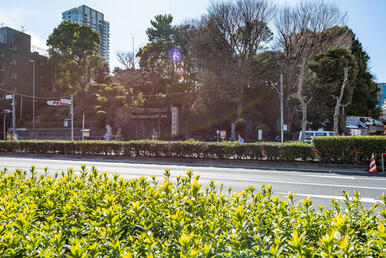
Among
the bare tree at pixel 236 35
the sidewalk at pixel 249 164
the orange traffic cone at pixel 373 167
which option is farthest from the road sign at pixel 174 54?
the orange traffic cone at pixel 373 167

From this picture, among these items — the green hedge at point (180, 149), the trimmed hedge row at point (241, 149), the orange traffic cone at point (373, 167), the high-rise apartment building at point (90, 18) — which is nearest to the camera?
the orange traffic cone at point (373, 167)

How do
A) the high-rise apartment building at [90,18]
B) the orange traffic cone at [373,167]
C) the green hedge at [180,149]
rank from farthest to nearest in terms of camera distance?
1. the high-rise apartment building at [90,18]
2. the green hedge at [180,149]
3. the orange traffic cone at [373,167]

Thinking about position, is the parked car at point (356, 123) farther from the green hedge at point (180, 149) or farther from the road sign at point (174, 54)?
the green hedge at point (180, 149)

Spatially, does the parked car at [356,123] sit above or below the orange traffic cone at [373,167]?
above

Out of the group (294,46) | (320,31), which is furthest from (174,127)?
(320,31)

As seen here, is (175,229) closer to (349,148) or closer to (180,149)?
(349,148)

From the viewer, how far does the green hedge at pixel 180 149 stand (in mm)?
14651

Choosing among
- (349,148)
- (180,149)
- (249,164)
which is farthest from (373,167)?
(180,149)

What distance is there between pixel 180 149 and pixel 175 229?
1454cm

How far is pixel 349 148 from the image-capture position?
44.2 ft

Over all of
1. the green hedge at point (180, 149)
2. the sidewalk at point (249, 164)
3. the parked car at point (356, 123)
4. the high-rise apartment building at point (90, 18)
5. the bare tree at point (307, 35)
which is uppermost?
the high-rise apartment building at point (90, 18)

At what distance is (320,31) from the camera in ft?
96.8

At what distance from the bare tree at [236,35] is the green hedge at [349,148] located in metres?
20.8

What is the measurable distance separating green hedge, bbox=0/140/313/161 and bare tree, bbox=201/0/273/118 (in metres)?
19.2
